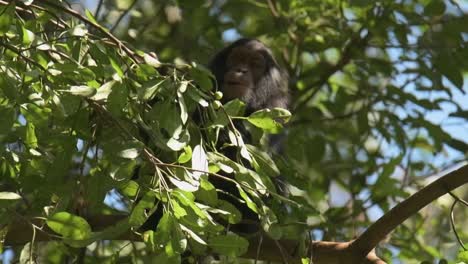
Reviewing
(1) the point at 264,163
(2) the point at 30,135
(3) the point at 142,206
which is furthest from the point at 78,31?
(1) the point at 264,163

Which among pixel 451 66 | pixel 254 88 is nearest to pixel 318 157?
pixel 254 88

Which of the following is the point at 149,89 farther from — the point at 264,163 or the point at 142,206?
the point at 264,163

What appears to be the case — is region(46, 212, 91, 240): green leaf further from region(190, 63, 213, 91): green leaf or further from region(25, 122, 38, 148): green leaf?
region(190, 63, 213, 91): green leaf

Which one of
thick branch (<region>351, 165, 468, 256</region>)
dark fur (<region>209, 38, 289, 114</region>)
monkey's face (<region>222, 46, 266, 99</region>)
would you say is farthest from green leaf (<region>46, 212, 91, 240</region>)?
dark fur (<region>209, 38, 289, 114</region>)

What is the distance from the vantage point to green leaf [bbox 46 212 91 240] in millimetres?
3006

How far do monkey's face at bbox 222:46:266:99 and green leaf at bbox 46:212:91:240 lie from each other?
6.87 ft

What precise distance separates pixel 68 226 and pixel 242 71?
8.03 feet

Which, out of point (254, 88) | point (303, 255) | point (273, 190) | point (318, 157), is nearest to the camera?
point (273, 190)

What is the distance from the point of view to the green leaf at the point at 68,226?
9.86ft

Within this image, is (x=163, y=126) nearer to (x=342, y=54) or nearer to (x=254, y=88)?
(x=254, y=88)

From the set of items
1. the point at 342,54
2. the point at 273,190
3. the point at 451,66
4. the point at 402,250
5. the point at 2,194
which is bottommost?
the point at 402,250

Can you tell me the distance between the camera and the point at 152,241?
301 cm

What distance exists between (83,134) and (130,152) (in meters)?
0.42

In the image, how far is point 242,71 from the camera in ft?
17.4
